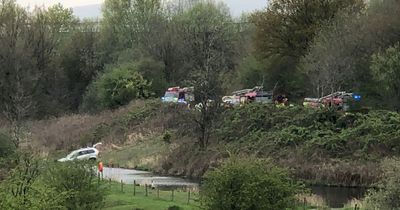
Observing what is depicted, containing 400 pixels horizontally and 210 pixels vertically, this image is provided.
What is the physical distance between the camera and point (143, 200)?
108 feet

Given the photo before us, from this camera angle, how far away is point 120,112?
72.5 m

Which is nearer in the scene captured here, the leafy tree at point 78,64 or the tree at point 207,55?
the tree at point 207,55

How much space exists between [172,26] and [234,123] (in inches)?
1353

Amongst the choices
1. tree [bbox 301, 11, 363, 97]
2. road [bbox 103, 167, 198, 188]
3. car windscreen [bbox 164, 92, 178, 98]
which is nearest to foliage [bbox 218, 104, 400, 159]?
tree [bbox 301, 11, 363, 97]

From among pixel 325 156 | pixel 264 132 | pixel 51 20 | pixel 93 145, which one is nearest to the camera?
pixel 325 156

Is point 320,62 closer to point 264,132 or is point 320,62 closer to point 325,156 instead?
point 264,132

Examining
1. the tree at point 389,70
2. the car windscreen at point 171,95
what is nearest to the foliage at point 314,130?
the tree at point 389,70

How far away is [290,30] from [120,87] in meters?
20.5

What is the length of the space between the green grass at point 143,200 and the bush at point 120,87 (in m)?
39.2

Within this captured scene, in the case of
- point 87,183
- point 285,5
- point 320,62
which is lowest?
point 87,183

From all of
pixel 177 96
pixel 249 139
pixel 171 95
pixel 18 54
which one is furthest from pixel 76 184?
pixel 18 54

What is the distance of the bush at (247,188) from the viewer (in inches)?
932

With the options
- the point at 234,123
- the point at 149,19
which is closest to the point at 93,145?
the point at 234,123

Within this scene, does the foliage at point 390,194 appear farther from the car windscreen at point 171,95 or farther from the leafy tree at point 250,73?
→ the car windscreen at point 171,95
